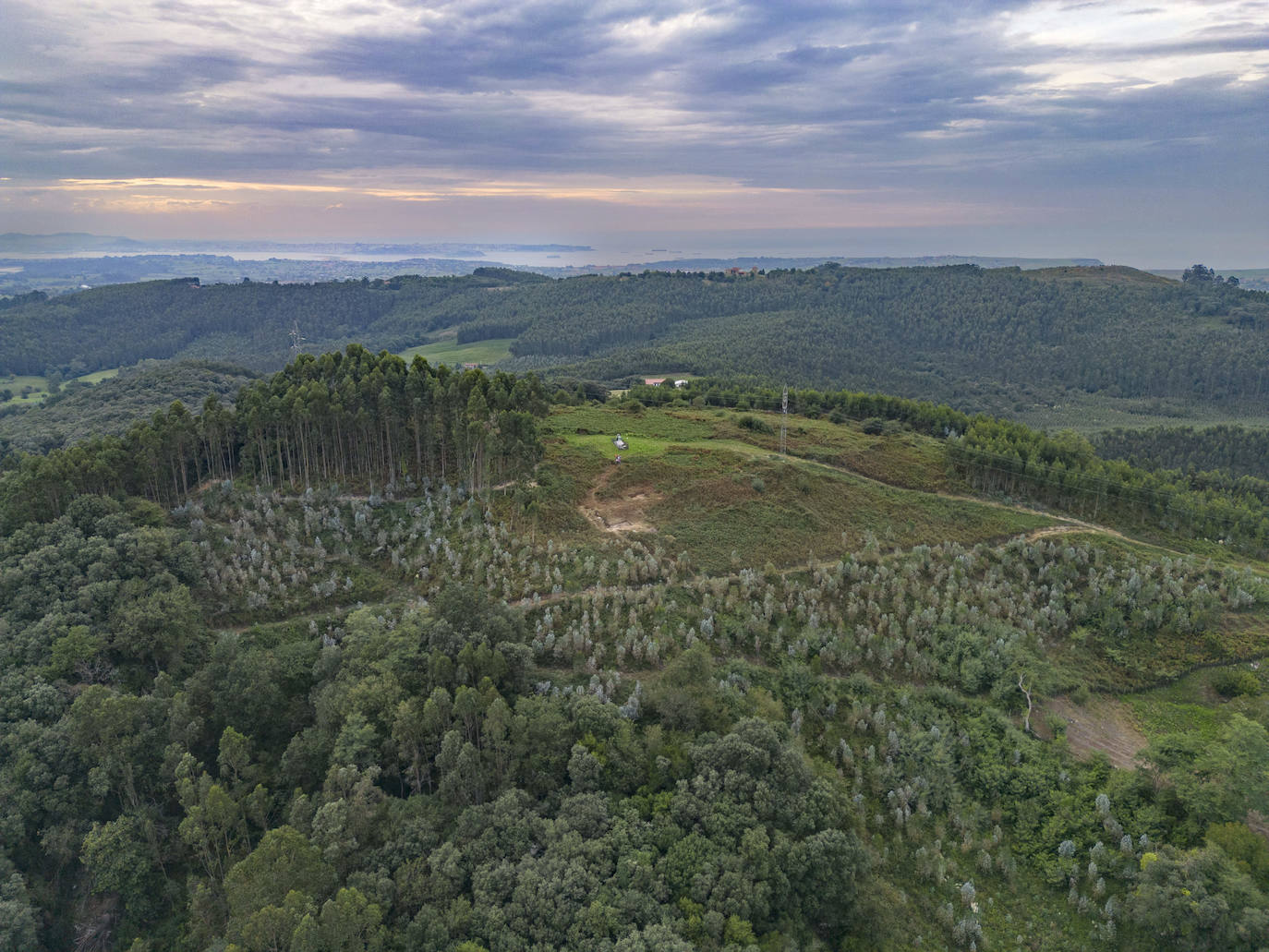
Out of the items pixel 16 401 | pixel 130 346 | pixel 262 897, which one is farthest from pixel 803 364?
pixel 130 346

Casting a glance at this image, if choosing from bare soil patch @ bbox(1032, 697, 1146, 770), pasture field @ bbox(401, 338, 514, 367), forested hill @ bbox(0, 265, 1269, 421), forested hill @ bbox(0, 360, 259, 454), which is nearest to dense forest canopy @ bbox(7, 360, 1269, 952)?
bare soil patch @ bbox(1032, 697, 1146, 770)

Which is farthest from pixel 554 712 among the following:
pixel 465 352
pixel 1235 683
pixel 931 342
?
pixel 931 342

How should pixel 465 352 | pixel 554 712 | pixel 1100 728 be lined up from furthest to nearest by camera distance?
pixel 465 352
pixel 1100 728
pixel 554 712

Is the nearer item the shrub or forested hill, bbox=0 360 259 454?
the shrub

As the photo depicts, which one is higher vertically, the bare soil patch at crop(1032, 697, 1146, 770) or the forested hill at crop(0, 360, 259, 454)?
the forested hill at crop(0, 360, 259, 454)

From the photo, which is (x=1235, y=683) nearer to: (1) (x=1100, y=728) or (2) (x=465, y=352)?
(1) (x=1100, y=728)

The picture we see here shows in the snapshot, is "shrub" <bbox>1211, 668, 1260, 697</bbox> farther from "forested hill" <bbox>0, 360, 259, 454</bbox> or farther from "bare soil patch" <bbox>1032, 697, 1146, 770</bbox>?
"forested hill" <bbox>0, 360, 259, 454</bbox>

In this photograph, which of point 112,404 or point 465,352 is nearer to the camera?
point 112,404

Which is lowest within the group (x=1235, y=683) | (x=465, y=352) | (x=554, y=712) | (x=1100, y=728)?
(x=1100, y=728)

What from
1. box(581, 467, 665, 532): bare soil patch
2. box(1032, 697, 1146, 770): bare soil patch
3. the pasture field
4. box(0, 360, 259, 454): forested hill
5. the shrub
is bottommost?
box(1032, 697, 1146, 770): bare soil patch
